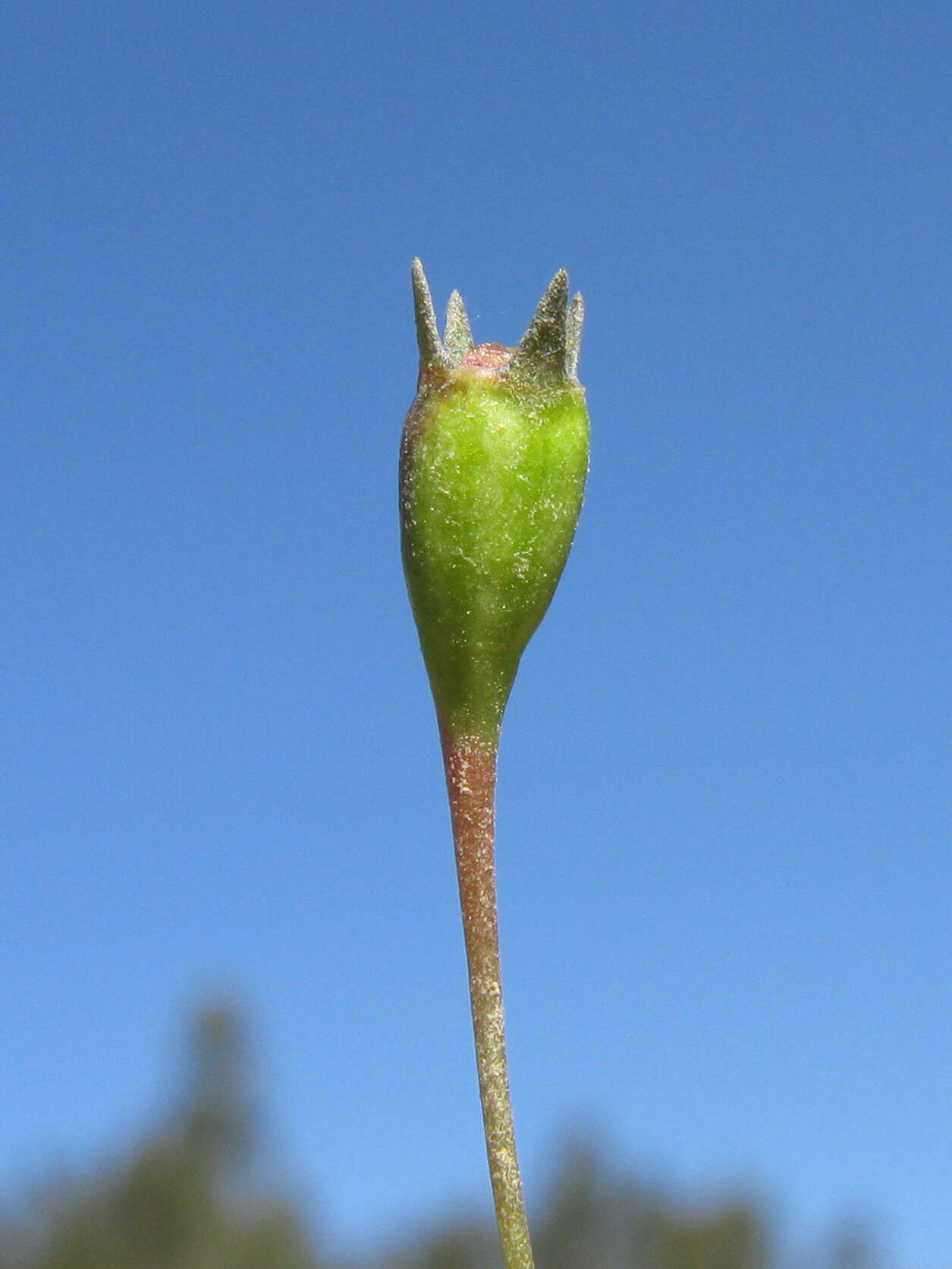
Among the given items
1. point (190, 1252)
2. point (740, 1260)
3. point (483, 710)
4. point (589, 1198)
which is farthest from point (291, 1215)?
point (483, 710)

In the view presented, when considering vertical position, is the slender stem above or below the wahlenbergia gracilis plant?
below

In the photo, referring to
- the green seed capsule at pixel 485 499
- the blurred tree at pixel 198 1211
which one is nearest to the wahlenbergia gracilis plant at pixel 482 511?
the green seed capsule at pixel 485 499

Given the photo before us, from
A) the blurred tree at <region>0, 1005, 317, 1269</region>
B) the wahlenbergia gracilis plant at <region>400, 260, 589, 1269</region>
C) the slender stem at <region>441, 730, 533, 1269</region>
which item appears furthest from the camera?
the blurred tree at <region>0, 1005, 317, 1269</region>

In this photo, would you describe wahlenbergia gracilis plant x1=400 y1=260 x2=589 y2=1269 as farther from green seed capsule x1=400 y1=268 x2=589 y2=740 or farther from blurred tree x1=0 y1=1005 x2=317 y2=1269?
blurred tree x1=0 y1=1005 x2=317 y2=1269

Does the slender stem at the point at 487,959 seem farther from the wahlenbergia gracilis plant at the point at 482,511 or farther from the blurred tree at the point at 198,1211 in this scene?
the blurred tree at the point at 198,1211

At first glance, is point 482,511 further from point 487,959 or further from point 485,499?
point 487,959

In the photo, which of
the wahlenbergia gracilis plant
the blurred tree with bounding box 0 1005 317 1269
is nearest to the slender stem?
the wahlenbergia gracilis plant

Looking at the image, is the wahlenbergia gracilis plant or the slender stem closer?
the slender stem

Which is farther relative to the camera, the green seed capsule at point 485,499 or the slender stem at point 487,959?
the green seed capsule at point 485,499
